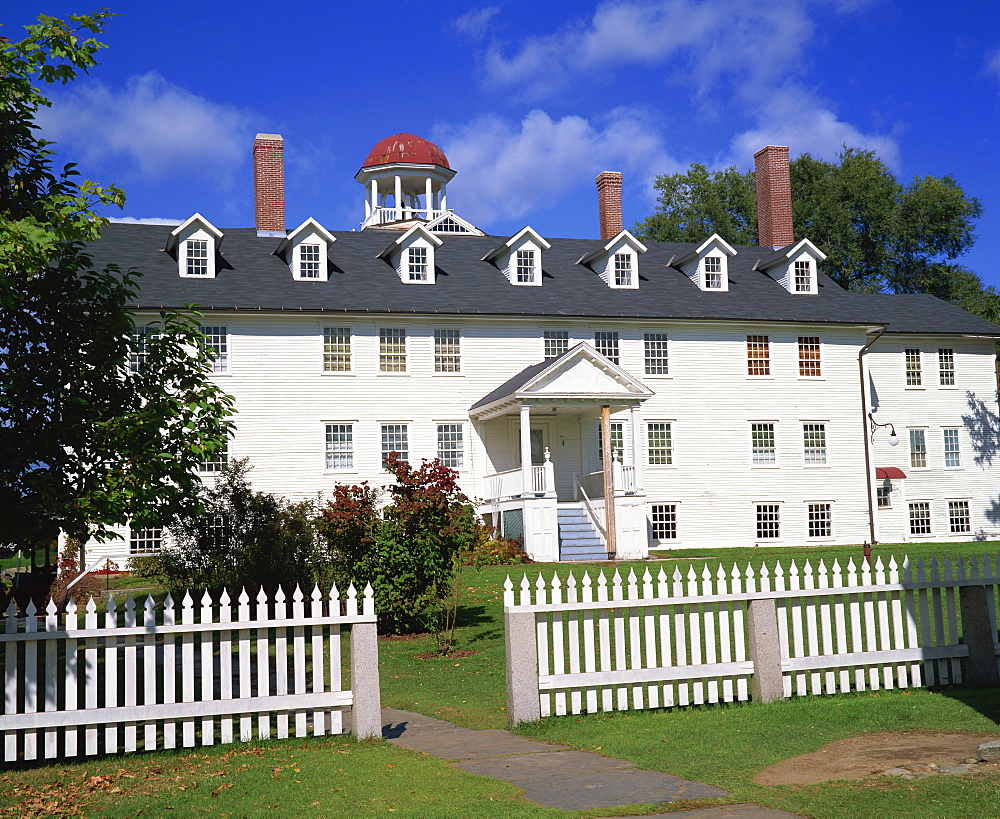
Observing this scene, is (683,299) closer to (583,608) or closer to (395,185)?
(395,185)

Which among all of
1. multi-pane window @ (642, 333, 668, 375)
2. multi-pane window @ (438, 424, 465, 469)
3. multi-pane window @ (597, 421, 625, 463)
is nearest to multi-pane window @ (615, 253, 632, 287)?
multi-pane window @ (642, 333, 668, 375)

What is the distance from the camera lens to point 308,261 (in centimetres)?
3108

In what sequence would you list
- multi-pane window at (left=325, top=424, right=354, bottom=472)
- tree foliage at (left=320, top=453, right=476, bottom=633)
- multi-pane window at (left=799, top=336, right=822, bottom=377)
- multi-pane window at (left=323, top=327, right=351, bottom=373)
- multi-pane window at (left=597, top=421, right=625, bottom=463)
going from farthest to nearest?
multi-pane window at (left=799, top=336, right=822, bottom=377) < multi-pane window at (left=597, top=421, right=625, bottom=463) < multi-pane window at (left=323, top=327, right=351, bottom=373) < multi-pane window at (left=325, top=424, right=354, bottom=472) < tree foliage at (left=320, top=453, right=476, bottom=633)

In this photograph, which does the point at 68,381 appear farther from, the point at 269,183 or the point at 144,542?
the point at 269,183

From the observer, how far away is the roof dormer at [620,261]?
33500 millimetres

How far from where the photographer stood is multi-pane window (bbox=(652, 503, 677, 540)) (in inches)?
1253

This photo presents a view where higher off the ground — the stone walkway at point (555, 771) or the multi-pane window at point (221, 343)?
the multi-pane window at point (221, 343)

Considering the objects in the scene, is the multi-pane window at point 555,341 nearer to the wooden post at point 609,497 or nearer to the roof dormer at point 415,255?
the roof dormer at point 415,255

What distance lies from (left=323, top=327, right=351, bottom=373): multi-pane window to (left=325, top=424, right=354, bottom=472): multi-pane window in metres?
1.70

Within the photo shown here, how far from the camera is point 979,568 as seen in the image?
34.5ft

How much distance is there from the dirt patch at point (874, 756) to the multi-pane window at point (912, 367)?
29.9m

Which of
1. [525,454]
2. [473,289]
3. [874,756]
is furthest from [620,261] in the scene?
[874,756]

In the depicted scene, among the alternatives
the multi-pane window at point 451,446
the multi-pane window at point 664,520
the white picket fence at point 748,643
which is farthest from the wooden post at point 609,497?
the white picket fence at point 748,643

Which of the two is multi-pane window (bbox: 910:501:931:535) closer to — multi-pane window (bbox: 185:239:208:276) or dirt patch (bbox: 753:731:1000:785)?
multi-pane window (bbox: 185:239:208:276)
